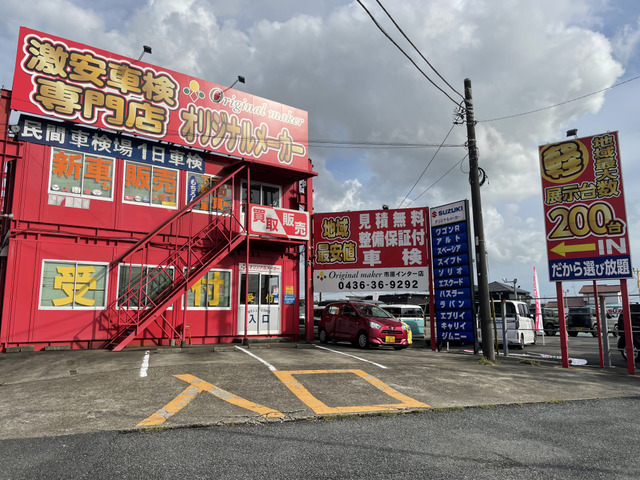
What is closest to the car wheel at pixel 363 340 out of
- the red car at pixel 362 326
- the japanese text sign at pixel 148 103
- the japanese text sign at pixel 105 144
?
the red car at pixel 362 326

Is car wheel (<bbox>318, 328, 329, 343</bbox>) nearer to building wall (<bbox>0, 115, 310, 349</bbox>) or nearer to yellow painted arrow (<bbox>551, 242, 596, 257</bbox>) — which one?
building wall (<bbox>0, 115, 310, 349</bbox>)

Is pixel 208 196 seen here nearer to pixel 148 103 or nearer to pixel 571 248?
pixel 148 103

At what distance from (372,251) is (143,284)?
7.65 m

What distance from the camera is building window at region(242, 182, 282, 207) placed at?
16125mm

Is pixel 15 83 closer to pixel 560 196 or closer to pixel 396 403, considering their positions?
pixel 396 403

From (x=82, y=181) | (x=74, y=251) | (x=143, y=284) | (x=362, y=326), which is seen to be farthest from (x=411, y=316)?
(x=82, y=181)

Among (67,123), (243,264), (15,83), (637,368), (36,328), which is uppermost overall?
(15,83)

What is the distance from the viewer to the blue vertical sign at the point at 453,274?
45.9ft

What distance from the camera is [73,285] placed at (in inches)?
481

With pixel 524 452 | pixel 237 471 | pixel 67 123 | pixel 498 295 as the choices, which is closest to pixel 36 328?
pixel 67 123

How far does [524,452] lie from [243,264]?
38.3 ft

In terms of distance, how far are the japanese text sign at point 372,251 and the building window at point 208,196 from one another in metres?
3.50

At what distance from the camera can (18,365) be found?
31.1 feet

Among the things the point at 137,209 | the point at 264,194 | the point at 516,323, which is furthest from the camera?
the point at 516,323
